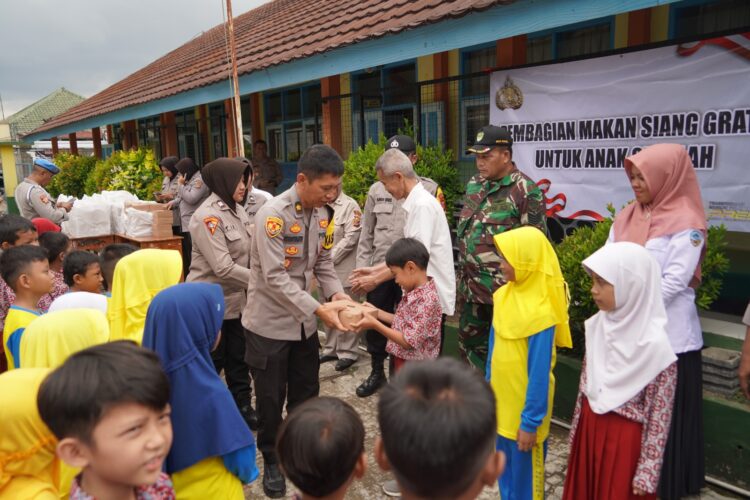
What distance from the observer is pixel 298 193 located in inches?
119

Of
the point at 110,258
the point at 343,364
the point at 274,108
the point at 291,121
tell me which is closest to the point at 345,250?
the point at 343,364

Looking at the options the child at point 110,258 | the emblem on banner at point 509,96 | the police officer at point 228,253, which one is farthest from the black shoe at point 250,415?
the emblem on banner at point 509,96

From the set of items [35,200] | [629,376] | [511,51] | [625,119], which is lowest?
[629,376]

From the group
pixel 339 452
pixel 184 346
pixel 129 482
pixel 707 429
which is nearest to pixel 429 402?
pixel 339 452

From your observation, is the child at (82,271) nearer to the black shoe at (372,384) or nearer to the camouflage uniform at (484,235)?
the black shoe at (372,384)

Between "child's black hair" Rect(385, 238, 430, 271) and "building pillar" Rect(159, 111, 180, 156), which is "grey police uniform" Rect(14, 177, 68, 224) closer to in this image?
"child's black hair" Rect(385, 238, 430, 271)

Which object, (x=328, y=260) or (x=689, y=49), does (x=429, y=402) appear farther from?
(x=689, y=49)

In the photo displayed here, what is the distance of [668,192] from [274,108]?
9579mm

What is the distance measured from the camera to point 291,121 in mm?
10672

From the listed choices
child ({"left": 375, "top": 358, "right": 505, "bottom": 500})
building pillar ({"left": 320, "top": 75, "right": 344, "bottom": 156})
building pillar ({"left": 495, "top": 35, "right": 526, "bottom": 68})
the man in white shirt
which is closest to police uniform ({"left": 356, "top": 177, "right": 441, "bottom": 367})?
the man in white shirt

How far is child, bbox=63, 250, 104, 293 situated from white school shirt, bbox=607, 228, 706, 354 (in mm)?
3123

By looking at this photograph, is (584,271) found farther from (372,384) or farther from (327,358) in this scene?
(327,358)

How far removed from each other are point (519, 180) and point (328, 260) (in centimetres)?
129

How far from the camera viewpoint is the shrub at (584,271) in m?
3.30
